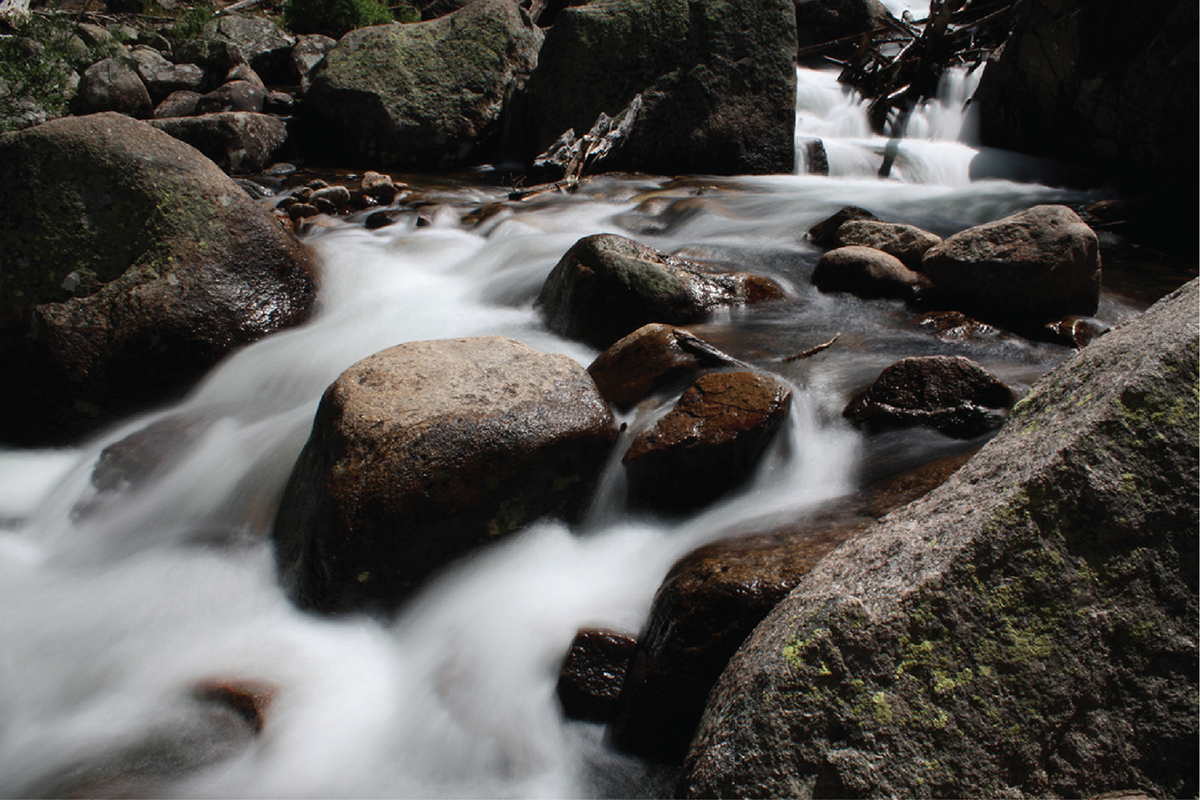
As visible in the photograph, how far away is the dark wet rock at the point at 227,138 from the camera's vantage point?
9.48m

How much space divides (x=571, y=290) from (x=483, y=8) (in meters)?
8.48

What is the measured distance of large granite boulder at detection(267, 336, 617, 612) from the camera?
2920mm

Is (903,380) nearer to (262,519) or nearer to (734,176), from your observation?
(262,519)

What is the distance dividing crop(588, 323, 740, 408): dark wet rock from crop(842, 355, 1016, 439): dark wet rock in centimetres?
81

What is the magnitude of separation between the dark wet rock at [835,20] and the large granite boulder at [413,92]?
31.3 ft

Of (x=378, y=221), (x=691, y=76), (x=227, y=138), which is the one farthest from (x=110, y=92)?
(x=691, y=76)

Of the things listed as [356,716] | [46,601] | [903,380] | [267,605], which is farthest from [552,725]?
[46,601]

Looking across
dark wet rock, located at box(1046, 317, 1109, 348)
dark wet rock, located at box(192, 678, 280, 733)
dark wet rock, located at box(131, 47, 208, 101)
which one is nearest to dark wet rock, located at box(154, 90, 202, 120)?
dark wet rock, located at box(131, 47, 208, 101)

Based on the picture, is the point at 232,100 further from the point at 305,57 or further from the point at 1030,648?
the point at 1030,648

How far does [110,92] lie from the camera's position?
11.4 metres

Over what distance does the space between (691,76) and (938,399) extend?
752 cm

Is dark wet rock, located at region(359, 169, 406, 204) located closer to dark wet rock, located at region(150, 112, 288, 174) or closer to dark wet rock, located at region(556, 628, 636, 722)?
dark wet rock, located at region(150, 112, 288, 174)

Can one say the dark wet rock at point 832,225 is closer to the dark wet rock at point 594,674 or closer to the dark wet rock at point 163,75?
the dark wet rock at point 594,674

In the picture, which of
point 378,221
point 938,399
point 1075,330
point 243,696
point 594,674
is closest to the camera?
point 594,674
